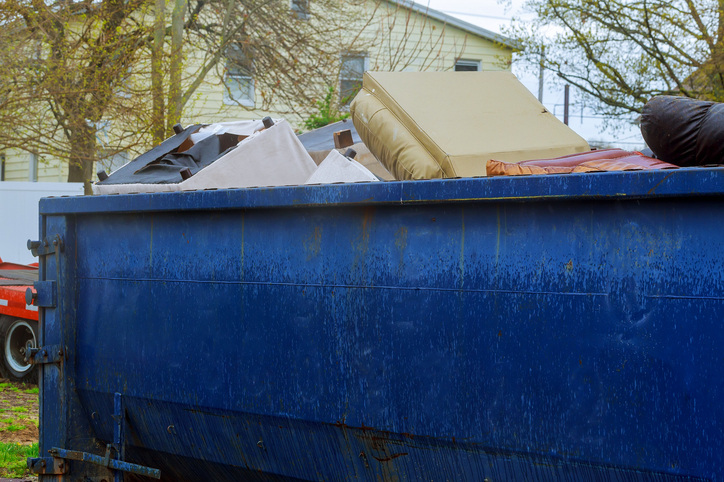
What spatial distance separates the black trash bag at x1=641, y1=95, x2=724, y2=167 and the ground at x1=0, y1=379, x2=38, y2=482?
358 cm

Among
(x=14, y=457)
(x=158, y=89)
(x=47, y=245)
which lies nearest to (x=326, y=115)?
(x=158, y=89)

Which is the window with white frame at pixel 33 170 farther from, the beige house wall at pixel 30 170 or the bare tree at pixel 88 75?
the bare tree at pixel 88 75

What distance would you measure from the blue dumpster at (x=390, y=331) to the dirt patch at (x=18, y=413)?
2478 millimetres

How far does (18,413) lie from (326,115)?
6.98 metres

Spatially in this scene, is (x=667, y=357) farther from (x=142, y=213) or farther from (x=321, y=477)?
(x=142, y=213)

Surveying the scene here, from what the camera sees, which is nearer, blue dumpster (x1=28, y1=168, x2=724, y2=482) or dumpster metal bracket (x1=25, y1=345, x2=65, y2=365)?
blue dumpster (x1=28, y1=168, x2=724, y2=482)

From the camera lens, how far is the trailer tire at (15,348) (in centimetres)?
760

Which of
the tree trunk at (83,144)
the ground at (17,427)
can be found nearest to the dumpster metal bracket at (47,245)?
the ground at (17,427)

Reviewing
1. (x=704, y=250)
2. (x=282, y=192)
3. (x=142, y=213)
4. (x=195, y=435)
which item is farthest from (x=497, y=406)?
(x=142, y=213)

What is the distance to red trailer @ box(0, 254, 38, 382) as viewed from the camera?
7.46 meters

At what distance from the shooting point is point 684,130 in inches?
88.9

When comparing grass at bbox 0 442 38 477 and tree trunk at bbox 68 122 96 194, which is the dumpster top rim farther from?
tree trunk at bbox 68 122 96 194

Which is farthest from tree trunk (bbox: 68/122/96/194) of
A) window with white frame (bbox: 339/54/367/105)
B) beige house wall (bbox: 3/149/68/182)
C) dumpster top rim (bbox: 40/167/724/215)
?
dumpster top rim (bbox: 40/167/724/215)

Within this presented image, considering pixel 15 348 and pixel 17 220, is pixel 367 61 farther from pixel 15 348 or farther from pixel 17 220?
pixel 15 348
